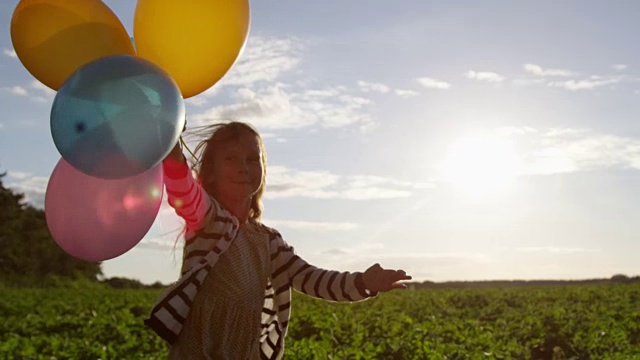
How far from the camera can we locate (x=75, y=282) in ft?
153

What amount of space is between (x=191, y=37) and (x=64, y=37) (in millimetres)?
482

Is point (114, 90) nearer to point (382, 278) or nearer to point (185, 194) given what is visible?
point (185, 194)

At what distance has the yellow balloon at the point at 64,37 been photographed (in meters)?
3.16

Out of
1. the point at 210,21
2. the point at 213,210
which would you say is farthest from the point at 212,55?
the point at 213,210

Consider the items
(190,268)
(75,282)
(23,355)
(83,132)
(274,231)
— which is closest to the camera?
(83,132)

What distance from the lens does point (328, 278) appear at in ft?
12.2

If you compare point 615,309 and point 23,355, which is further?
point 615,309

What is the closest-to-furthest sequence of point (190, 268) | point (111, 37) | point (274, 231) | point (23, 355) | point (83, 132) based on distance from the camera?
point (83, 132) < point (111, 37) < point (190, 268) < point (274, 231) < point (23, 355)

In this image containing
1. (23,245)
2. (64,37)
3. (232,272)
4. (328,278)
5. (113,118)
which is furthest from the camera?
(23,245)

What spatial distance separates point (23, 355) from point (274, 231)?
5.21 meters

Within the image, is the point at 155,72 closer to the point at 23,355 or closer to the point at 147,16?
the point at 147,16

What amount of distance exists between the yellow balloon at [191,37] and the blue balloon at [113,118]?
40cm

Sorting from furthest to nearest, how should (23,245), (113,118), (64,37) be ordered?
(23,245), (64,37), (113,118)

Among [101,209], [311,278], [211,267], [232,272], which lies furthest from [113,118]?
[311,278]
